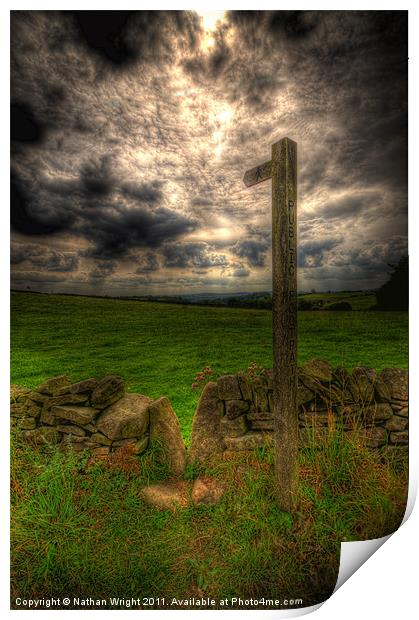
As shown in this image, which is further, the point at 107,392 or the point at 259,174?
the point at 107,392

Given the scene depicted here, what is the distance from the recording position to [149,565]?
6.76 ft

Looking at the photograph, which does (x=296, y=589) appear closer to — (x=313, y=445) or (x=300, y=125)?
(x=313, y=445)

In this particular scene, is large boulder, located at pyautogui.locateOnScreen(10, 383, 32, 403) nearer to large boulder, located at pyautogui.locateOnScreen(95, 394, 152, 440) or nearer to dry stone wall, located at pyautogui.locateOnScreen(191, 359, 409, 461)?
large boulder, located at pyautogui.locateOnScreen(95, 394, 152, 440)

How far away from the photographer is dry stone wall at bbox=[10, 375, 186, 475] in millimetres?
2441

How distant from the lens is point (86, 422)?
8.14 ft

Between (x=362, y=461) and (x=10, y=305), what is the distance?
11.3 feet

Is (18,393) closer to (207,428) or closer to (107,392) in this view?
(107,392)

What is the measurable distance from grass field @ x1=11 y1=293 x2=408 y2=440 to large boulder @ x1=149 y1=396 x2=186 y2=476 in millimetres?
434

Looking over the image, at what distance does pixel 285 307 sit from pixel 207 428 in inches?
56.8

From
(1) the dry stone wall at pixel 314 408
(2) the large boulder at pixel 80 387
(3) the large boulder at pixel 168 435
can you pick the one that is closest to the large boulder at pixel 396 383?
(1) the dry stone wall at pixel 314 408

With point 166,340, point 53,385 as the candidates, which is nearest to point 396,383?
point 166,340

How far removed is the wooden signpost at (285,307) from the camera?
6.75 feet

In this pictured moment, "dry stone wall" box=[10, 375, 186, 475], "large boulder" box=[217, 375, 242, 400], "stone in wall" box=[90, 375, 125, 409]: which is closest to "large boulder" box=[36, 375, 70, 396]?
"dry stone wall" box=[10, 375, 186, 475]

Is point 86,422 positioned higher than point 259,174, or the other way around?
point 259,174
